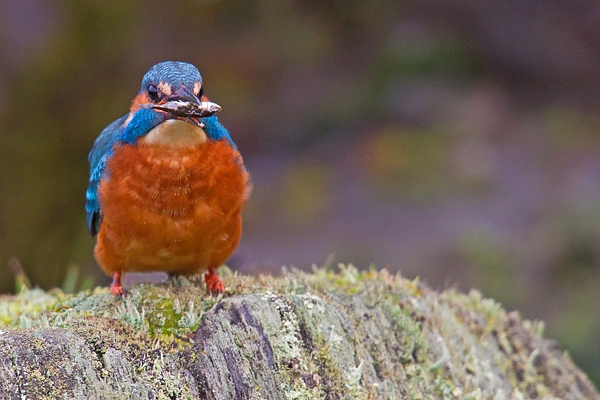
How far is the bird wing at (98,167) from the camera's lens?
4137mm

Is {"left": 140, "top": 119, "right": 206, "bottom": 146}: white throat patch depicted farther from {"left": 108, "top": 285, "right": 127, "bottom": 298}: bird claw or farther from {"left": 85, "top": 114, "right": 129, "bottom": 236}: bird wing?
{"left": 108, "top": 285, "right": 127, "bottom": 298}: bird claw

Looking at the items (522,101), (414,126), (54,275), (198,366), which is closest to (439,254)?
(414,126)

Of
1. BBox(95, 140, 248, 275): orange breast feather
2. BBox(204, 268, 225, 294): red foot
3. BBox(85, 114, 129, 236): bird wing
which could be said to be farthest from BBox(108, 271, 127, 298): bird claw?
BBox(204, 268, 225, 294): red foot

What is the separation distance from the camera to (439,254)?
8.05 meters

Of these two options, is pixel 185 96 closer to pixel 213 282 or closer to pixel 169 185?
pixel 169 185

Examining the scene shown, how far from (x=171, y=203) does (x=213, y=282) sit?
52cm

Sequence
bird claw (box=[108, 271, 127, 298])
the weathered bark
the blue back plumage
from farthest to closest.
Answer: bird claw (box=[108, 271, 127, 298]), the blue back plumage, the weathered bark

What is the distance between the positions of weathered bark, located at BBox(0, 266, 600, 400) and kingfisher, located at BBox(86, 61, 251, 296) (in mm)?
216

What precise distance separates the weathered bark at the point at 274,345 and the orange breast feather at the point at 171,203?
0.70 ft

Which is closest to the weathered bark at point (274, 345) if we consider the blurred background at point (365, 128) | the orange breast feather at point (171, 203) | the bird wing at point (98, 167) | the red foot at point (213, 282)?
the red foot at point (213, 282)

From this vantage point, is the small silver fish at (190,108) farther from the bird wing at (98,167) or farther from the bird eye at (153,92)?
the bird wing at (98,167)

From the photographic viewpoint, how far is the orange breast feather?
378cm

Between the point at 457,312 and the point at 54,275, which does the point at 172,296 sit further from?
the point at 54,275

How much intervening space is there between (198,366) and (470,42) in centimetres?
807
